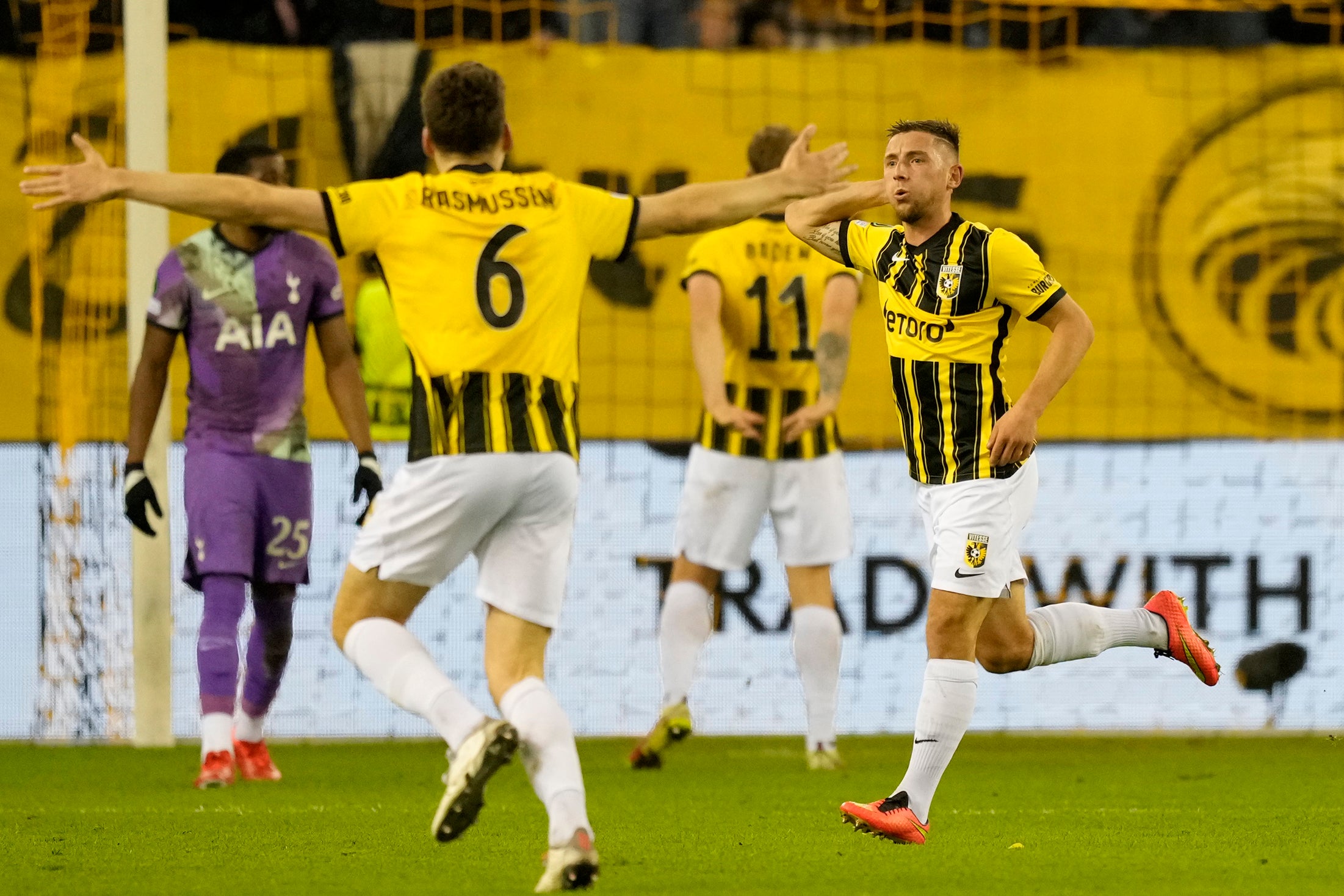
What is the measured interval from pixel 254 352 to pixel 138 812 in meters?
1.50

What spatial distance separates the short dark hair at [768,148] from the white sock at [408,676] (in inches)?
122

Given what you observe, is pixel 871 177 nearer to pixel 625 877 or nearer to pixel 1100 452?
pixel 1100 452

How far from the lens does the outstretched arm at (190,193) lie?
12.8ft

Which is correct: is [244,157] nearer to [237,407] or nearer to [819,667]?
[237,407]

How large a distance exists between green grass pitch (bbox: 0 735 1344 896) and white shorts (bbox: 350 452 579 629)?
2.02 feet

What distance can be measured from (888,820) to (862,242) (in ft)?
4.81

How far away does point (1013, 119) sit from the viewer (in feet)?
28.3

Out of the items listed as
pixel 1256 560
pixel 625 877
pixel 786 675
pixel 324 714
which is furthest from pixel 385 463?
pixel 625 877

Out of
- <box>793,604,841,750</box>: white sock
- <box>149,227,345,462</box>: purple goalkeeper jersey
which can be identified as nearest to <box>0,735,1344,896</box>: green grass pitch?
<box>793,604,841,750</box>: white sock

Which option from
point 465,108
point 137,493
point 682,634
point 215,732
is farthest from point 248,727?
point 465,108

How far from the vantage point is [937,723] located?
4688 millimetres

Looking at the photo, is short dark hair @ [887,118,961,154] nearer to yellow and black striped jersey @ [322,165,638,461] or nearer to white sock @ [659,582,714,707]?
yellow and black striped jersey @ [322,165,638,461]

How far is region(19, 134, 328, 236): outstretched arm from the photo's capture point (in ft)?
12.8

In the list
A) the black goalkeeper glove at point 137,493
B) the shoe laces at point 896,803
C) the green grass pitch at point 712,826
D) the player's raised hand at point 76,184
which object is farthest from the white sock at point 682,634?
the player's raised hand at point 76,184
